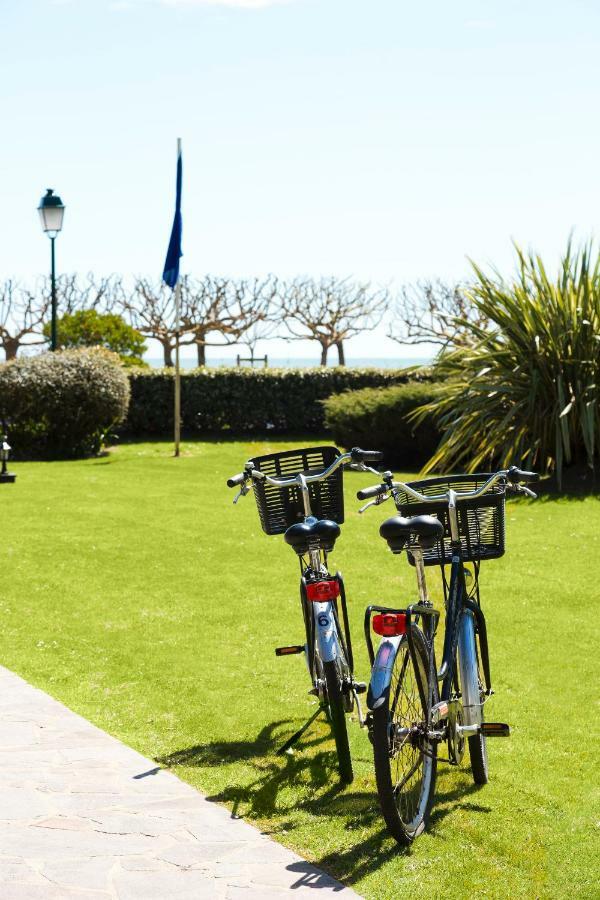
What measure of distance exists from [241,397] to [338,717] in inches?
731

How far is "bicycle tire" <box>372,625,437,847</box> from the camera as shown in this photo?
12.0ft

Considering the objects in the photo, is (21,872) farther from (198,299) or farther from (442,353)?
(198,299)

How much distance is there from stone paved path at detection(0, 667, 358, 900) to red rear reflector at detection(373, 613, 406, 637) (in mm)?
Answer: 789

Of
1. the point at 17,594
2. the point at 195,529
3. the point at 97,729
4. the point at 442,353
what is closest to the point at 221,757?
the point at 97,729

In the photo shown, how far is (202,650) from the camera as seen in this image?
675 cm

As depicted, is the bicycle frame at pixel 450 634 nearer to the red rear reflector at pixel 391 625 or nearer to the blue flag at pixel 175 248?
the red rear reflector at pixel 391 625

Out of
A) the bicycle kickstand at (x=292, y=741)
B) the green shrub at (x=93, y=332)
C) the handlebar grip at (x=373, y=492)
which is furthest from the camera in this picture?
the green shrub at (x=93, y=332)

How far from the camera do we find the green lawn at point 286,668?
154 inches

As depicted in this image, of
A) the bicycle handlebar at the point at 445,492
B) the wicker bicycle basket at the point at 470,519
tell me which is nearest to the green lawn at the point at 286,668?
the wicker bicycle basket at the point at 470,519

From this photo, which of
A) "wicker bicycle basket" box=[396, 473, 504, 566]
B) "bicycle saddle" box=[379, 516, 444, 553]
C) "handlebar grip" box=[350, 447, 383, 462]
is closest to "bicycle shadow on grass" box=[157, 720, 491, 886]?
"wicker bicycle basket" box=[396, 473, 504, 566]

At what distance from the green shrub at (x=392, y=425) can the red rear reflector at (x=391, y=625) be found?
12121 millimetres

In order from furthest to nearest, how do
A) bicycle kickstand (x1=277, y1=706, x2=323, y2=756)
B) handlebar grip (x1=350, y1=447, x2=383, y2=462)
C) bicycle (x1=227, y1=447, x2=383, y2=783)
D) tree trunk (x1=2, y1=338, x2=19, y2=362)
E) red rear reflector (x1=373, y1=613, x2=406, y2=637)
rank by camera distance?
tree trunk (x1=2, y1=338, x2=19, y2=362), bicycle kickstand (x1=277, y1=706, x2=323, y2=756), handlebar grip (x1=350, y1=447, x2=383, y2=462), bicycle (x1=227, y1=447, x2=383, y2=783), red rear reflector (x1=373, y1=613, x2=406, y2=637)

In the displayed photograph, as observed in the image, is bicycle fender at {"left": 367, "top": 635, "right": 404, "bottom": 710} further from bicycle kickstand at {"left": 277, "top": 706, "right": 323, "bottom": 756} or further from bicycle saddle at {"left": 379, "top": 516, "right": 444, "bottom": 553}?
bicycle kickstand at {"left": 277, "top": 706, "right": 323, "bottom": 756}

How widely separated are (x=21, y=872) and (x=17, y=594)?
4838 millimetres
